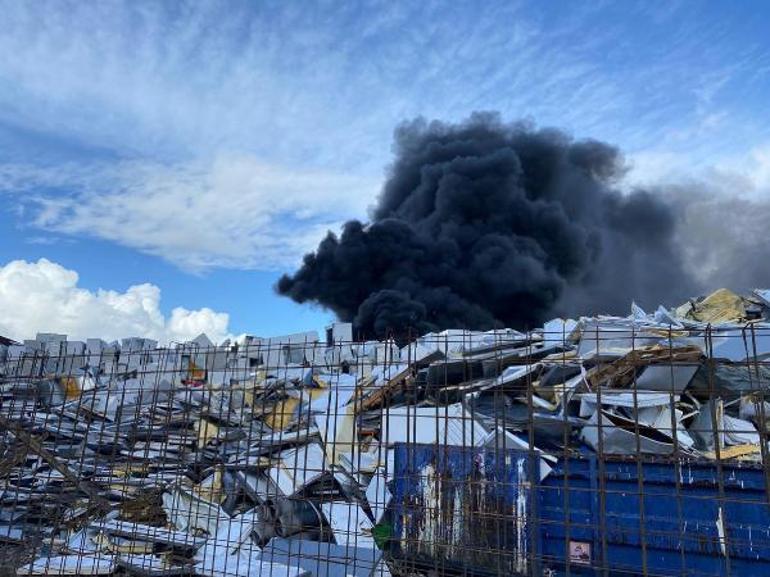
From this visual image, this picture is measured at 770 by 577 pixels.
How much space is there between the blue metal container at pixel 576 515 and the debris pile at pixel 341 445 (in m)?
0.23

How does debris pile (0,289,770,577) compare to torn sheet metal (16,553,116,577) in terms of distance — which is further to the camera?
torn sheet metal (16,553,116,577)

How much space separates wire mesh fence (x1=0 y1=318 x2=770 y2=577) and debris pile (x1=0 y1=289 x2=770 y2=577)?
1.2 inches

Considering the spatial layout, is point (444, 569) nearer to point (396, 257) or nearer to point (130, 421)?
point (130, 421)

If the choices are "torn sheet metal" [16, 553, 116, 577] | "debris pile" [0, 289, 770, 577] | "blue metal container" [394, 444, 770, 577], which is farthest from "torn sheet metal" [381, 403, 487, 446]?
"torn sheet metal" [16, 553, 116, 577]

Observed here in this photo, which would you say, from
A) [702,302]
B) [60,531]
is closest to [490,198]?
[702,302]

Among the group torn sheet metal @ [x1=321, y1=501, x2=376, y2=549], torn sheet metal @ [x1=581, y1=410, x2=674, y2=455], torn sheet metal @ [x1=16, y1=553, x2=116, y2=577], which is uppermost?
torn sheet metal @ [x1=581, y1=410, x2=674, y2=455]

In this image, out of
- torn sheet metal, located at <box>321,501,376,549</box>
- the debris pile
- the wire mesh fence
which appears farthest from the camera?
torn sheet metal, located at <box>321,501,376,549</box>

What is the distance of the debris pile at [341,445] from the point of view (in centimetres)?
620

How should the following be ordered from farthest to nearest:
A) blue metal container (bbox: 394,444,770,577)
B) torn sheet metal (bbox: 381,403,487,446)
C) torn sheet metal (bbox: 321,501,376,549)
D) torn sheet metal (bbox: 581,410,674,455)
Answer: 1. torn sheet metal (bbox: 321,501,376,549)
2. torn sheet metal (bbox: 381,403,487,446)
3. torn sheet metal (bbox: 581,410,674,455)
4. blue metal container (bbox: 394,444,770,577)

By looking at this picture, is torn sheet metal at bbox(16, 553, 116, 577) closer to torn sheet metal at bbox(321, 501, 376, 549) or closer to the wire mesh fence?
the wire mesh fence

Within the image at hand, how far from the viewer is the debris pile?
6199 mm

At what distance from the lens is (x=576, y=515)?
18.2ft

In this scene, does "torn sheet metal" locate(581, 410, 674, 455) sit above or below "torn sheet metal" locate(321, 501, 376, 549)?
above

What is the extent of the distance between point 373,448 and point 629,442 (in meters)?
3.19
